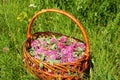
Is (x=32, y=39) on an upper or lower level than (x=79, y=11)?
lower

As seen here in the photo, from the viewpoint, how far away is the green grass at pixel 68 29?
2.71 metres

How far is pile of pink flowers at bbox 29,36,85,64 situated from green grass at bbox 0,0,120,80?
0.18m

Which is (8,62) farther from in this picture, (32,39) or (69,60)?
(69,60)

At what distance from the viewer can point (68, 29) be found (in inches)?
125

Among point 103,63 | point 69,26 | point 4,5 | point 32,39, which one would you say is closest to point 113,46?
point 103,63

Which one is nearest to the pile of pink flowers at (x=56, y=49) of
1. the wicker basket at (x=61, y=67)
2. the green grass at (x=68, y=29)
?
the wicker basket at (x=61, y=67)

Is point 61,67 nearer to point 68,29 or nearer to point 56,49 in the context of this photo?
point 56,49

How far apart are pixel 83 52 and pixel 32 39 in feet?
1.63

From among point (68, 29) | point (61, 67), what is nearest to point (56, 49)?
point (61, 67)

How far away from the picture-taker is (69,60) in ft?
8.32

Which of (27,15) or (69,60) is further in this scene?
(27,15)

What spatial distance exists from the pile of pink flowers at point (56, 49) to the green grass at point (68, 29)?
18 centimetres

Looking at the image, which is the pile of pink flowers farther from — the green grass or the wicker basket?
the green grass

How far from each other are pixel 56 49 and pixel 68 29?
20.8 inches
